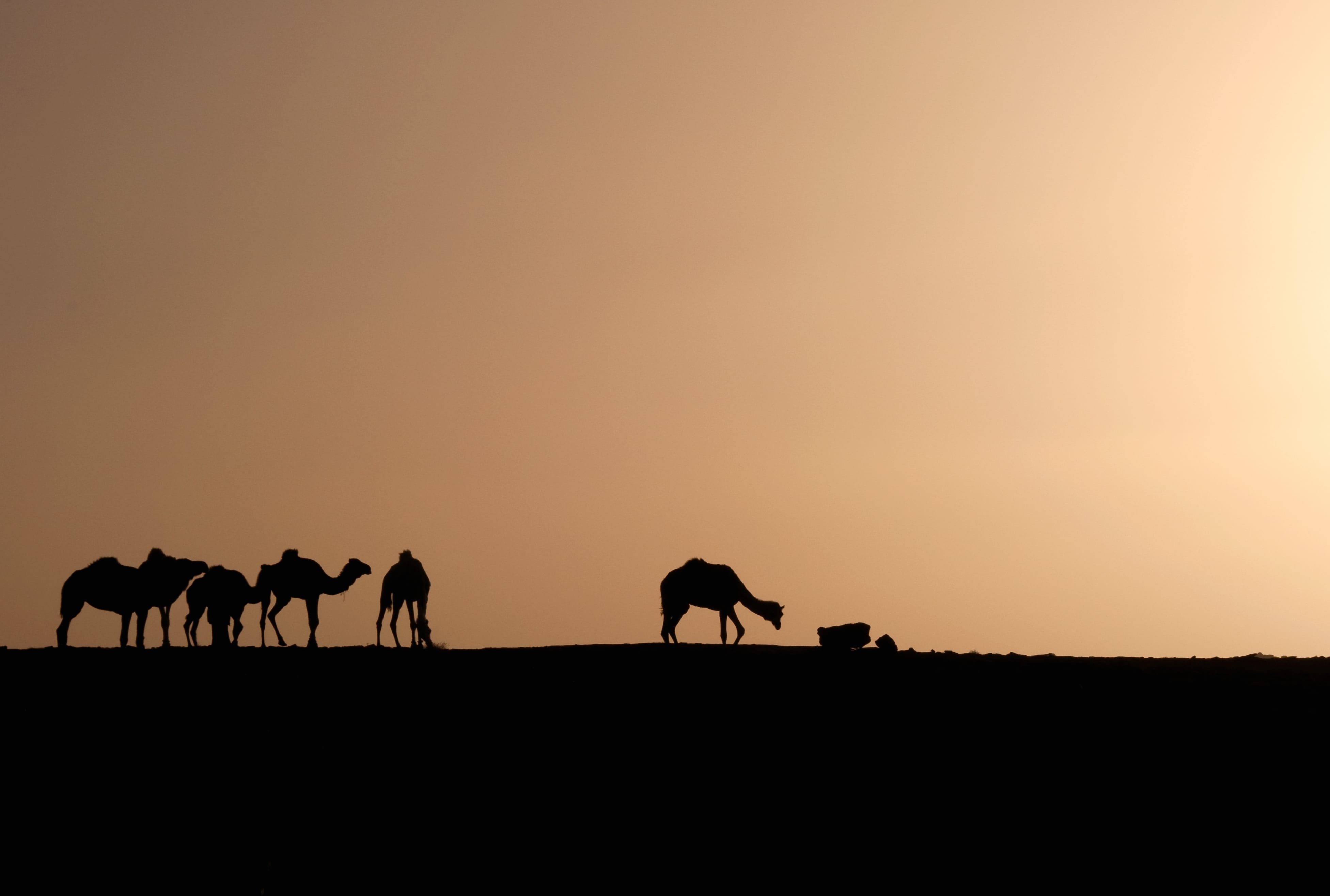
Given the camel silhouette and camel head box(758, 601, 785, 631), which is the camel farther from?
camel head box(758, 601, 785, 631)

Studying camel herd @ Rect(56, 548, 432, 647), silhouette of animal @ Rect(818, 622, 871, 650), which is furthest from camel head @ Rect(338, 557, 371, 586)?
silhouette of animal @ Rect(818, 622, 871, 650)

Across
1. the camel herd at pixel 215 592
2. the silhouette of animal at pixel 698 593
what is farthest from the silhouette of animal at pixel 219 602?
the silhouette of animal at pixel 698 593

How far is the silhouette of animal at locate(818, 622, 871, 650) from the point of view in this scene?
2761cm

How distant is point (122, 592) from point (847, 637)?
14.1 meters

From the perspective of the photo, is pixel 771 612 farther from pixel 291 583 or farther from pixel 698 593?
pixel 291 583

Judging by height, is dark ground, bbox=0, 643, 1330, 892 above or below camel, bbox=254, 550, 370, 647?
below

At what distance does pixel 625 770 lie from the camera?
1888 centimetres

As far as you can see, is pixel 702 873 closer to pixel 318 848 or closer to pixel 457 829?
pixel 457 829

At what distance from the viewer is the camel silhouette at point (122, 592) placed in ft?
95.9

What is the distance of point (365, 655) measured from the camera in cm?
2584

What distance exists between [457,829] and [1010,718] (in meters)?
8.28

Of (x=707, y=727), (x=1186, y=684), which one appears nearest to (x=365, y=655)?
(x=707, y=727)

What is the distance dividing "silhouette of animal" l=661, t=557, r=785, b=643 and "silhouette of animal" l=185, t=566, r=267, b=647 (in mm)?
8323

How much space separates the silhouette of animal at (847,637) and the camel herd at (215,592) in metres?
8.09
